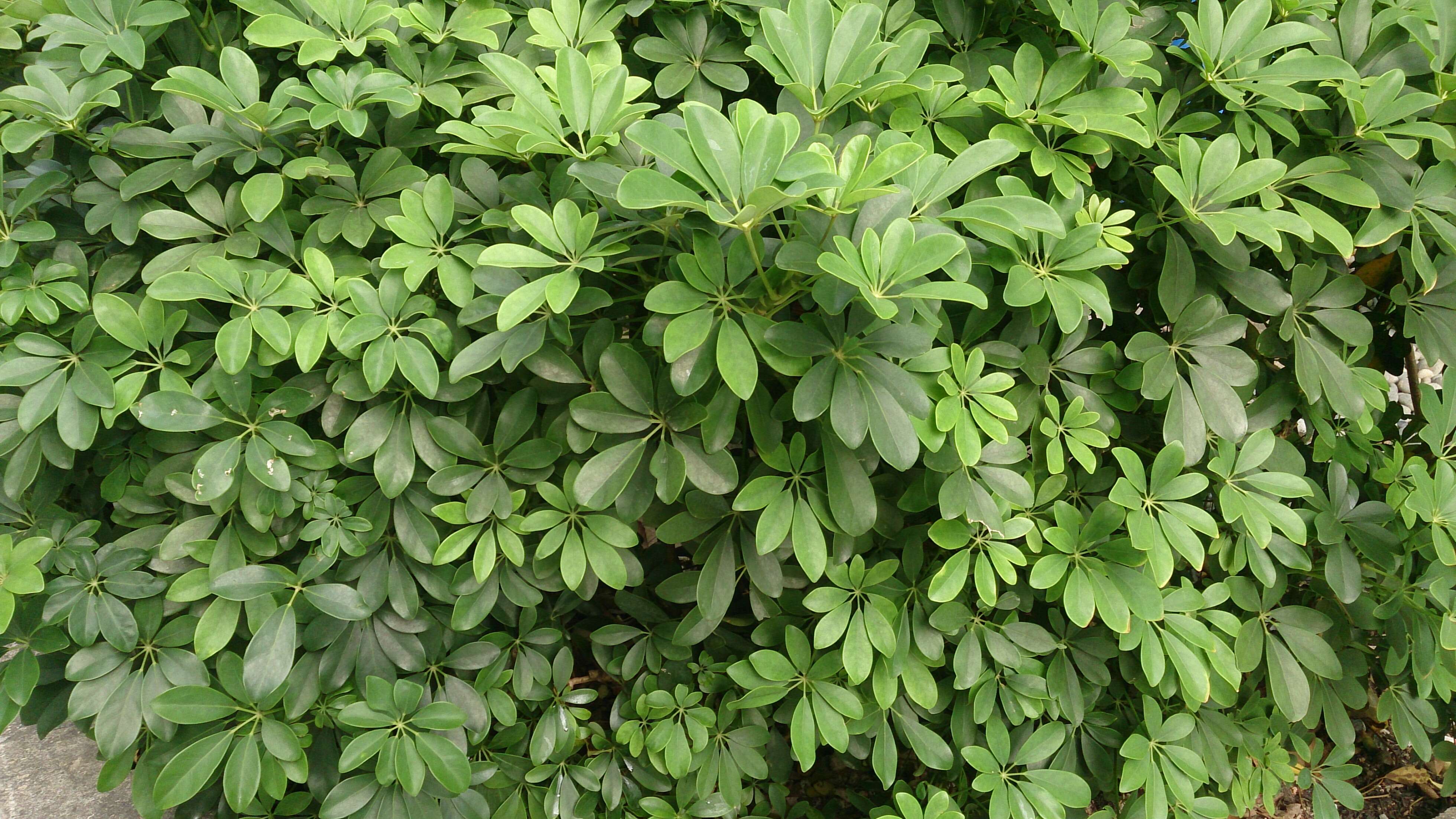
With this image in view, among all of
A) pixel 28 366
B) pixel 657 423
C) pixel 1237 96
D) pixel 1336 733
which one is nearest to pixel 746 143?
pixel 657 423

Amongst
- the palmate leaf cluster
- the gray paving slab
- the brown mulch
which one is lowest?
the gray paving slab

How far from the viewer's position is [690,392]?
1146mm

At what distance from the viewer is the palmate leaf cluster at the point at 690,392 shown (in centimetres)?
120

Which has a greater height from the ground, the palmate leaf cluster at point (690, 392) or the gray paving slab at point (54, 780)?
the palmate leaf cluster at point (690, 392)

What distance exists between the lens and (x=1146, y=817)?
152cm

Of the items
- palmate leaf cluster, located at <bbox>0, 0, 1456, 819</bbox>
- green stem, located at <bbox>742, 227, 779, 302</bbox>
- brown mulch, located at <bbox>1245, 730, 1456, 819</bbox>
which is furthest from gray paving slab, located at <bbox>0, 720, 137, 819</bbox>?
brown mulch, located at <bbox>1245, 730, 1456, 819</bbox>

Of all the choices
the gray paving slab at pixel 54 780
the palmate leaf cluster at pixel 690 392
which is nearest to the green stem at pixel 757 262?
the palmate leaf cluster at pixel 690 392

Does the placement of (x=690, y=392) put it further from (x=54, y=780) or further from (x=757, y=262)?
(x=54, y=780)

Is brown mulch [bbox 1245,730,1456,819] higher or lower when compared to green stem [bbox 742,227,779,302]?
lower

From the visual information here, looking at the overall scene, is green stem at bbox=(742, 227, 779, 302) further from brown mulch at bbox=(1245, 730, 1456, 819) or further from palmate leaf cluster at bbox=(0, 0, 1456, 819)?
brown mulch at bbox=(1245, 730, 1456, 819)

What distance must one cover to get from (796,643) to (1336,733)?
1056 mm

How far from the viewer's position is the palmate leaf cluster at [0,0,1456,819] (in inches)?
47.3

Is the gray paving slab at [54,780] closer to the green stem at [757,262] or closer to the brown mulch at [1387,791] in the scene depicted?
the green stem at [757,262]

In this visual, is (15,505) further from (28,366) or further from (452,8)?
(452,8)
